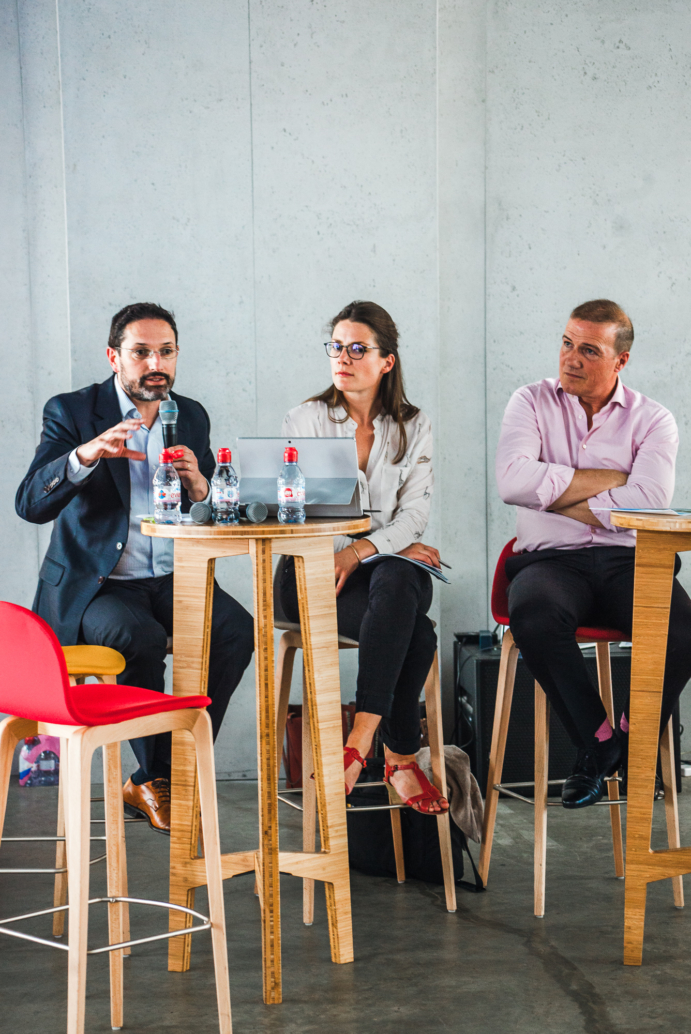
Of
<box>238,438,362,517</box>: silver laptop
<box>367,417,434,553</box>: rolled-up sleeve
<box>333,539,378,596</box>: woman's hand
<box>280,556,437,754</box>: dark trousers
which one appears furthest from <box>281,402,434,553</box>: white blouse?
<box>238,438,362,517</box>: silver laptop

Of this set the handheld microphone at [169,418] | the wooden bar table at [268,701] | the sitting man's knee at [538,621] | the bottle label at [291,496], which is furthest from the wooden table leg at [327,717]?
the sitting man's knee at [538,621]

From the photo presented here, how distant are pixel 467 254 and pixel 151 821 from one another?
2591 millimetres

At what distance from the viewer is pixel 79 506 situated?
290 centimetres

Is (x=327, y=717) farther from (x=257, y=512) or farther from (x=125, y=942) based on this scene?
(x=125, y=942)

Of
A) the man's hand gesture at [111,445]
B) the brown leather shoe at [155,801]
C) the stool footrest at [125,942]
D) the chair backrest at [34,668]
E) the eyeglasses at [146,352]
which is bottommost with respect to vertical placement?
the brown leather shoe at [155,801]

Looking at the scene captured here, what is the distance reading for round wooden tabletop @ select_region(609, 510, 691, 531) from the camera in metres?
2.09

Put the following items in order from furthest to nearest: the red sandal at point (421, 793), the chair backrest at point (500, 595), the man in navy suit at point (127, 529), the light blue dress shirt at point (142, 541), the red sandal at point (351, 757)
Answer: the light blue dress shirt at point (142, 541) → the chair backrest at point (500, 595) → the man in navy suit at point (127, 529) → the red sandal at point (421, 793) → the red sandal at point (351, 757)

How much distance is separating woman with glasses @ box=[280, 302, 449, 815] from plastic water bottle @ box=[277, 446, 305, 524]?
1.59ft

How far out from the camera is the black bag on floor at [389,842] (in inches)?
107

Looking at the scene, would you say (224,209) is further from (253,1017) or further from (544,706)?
(253,1017)

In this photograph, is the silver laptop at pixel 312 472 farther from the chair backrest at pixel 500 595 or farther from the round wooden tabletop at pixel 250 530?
the chair backrest at pixel 500 595

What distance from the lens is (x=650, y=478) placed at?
9.46ft

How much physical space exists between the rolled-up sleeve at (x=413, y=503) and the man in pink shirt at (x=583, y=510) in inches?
9.0

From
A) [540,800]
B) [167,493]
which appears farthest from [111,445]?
[540,800]
